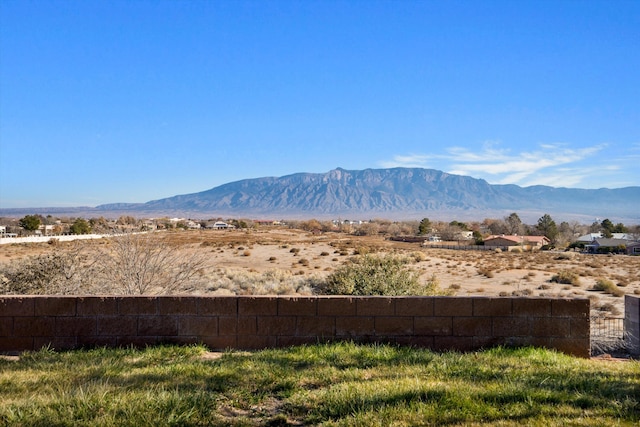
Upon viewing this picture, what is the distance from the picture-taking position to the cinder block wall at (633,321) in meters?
8.49

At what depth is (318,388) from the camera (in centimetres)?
518

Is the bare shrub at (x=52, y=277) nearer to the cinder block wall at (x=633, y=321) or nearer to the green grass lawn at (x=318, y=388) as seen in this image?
the green grass lawn at (x=318, y=388)

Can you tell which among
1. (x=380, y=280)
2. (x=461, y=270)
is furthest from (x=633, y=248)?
(x=380, y=280)

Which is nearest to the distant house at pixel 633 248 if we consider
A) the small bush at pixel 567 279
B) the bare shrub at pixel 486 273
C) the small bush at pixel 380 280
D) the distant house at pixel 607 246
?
the distant house at pixel 607 246

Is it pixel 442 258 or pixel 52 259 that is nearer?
pixel 52 259

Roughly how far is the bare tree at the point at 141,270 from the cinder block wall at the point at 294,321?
26.3 ft

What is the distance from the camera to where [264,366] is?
5.84 meters

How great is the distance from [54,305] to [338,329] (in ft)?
11.9

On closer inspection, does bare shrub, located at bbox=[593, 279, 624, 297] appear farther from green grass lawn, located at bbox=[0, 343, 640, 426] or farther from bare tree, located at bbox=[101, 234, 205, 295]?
green grass lawn, located at bbox=[0, 343, 640, 426]

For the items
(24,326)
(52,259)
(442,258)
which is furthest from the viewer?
(442,258)

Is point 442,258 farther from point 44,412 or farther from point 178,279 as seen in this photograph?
point 44,412

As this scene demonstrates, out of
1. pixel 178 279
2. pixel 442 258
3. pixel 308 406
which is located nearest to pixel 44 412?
pixel 308 406

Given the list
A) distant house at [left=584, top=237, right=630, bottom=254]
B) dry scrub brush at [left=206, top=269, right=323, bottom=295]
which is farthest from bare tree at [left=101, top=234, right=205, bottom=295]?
distant house at [left=584, top=237, right=630, bottom=254]

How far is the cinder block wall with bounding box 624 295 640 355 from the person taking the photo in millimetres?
8494
